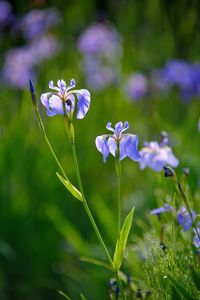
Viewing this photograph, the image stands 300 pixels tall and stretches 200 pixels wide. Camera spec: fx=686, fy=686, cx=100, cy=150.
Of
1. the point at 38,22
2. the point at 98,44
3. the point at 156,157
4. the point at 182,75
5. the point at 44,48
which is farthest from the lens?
the point at 38,22

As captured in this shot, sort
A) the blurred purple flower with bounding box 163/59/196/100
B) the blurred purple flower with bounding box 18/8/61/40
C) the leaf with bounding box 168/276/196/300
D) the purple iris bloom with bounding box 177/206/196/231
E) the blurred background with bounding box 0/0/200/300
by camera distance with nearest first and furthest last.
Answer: the leaf with bounding box 168/276/196/300, the purple iris bloom with bounding box 177/206/196/231, the blurred background with bounding box 0/0/200/300, the blurred purple flower with bounding box 163/59/196/100, the blurred purple flower with bounding box 18/8/61/40

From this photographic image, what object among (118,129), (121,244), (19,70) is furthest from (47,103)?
(19,70)

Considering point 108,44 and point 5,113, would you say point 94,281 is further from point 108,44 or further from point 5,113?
point 108,44

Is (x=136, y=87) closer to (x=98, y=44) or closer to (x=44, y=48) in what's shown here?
(x=98, y=44)

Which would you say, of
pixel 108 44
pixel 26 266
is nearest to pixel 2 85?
pixel 108 44

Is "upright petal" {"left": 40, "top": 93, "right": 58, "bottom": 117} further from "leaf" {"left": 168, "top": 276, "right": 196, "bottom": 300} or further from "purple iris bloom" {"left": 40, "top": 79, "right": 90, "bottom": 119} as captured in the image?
"leaf" {"left": 168, "top": 276, "right": 196, "bottom": 300}

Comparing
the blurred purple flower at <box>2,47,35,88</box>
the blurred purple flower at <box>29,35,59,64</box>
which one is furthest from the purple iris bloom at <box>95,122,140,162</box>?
the blurred purple flower at <box>29,35,59,64</box>
